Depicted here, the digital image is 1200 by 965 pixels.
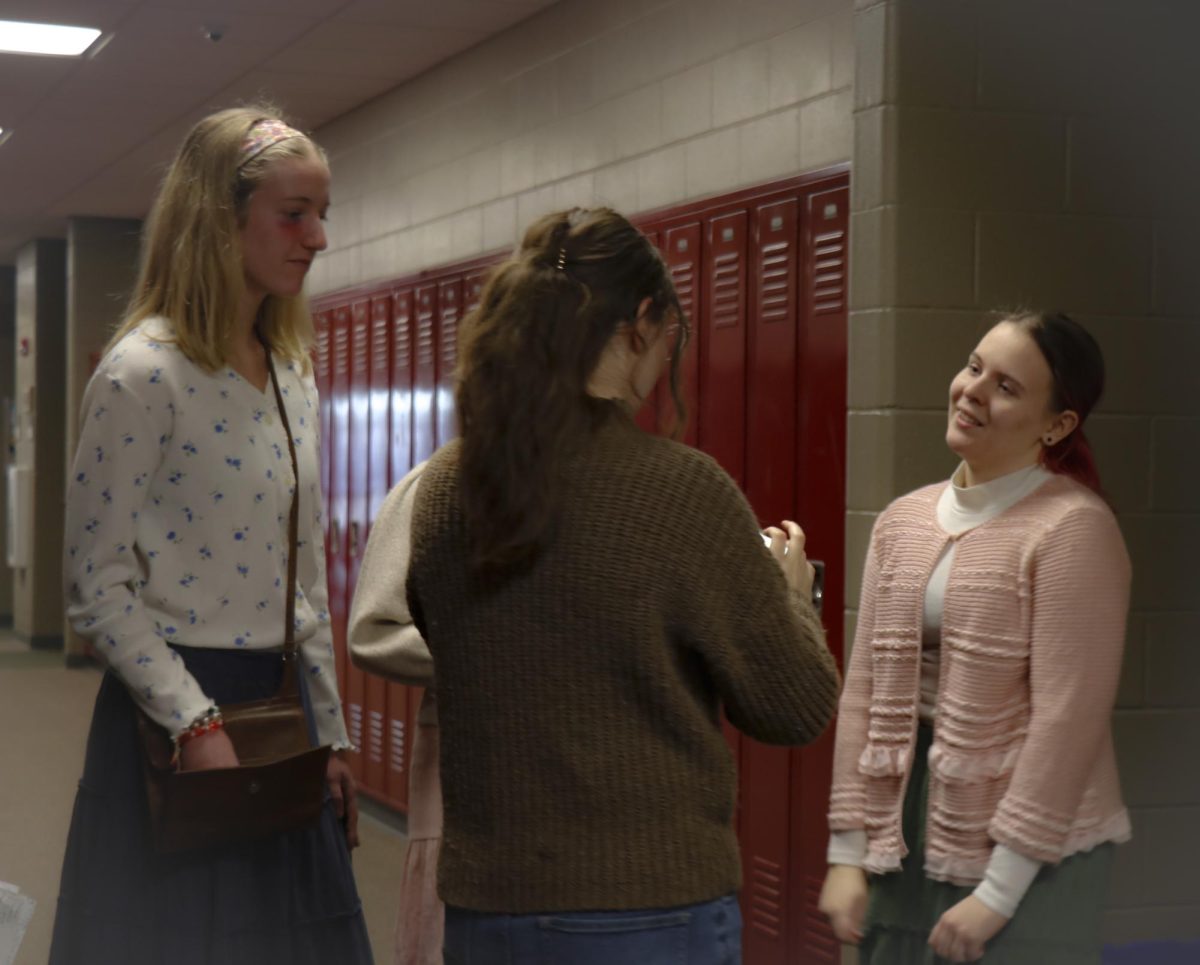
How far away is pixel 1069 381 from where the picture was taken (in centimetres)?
207

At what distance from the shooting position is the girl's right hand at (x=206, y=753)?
166 cm

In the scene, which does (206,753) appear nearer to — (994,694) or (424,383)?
(994,694)

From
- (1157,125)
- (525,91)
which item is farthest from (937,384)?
(525,91)

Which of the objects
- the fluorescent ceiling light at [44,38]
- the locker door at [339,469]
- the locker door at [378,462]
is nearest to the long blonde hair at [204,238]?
the locker door at [378,462]

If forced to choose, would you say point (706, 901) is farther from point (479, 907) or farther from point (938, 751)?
point (938, 751)

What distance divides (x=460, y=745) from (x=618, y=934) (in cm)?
22

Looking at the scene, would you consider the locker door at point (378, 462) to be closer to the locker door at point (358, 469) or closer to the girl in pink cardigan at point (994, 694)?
the locker door at point (358, 469)

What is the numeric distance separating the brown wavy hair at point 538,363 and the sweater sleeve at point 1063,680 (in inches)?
29.0

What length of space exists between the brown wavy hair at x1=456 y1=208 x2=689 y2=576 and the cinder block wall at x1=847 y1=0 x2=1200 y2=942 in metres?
1.55

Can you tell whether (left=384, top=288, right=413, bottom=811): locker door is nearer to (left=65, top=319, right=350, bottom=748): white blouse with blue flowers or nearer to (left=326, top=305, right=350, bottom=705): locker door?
(left=326, top=305, right=350, bottom=705): locker door

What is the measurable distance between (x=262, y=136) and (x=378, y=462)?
12.9 ft

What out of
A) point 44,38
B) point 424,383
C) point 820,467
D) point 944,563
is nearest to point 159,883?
point 944,563

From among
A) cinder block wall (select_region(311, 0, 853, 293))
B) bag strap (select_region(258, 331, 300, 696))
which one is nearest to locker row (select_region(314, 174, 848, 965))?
cinder block wall (select_region(311, 0, 853, 293))

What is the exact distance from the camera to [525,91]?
4906mm
